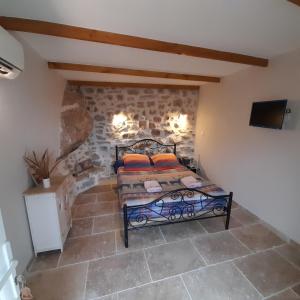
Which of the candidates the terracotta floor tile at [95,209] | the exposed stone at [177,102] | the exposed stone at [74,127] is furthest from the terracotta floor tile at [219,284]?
the exposed stone at [177,102]

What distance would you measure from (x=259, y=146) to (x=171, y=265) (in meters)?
2.23

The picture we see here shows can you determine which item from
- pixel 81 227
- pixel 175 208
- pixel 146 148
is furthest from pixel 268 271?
pixel 146 148

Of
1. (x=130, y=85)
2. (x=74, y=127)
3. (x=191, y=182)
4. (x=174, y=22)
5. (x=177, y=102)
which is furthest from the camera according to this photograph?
(x=177, y=102)

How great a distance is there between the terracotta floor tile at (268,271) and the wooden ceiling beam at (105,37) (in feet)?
8.31

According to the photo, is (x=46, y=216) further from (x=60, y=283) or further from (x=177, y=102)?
(x=177, y=102)

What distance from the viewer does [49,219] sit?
2053 millimetres

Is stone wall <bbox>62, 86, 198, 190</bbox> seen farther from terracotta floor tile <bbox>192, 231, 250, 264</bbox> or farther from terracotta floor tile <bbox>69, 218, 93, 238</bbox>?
terracotta floor tile <bbox>192, 231, 250, 264</bbox>

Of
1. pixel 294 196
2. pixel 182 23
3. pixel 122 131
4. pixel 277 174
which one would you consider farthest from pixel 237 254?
pixel 122 131

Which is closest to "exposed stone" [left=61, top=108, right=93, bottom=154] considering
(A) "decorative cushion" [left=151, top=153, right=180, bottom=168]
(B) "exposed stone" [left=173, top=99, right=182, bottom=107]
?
(A) "decorative cushion" [left=151, top=153, right=180, bottom=168]

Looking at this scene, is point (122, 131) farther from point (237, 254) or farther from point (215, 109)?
point (237, 254)

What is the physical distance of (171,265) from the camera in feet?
6.57

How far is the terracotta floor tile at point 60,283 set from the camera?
1681 mm

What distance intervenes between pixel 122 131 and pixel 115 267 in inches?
120

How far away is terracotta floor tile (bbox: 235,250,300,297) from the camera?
5.81 feet
